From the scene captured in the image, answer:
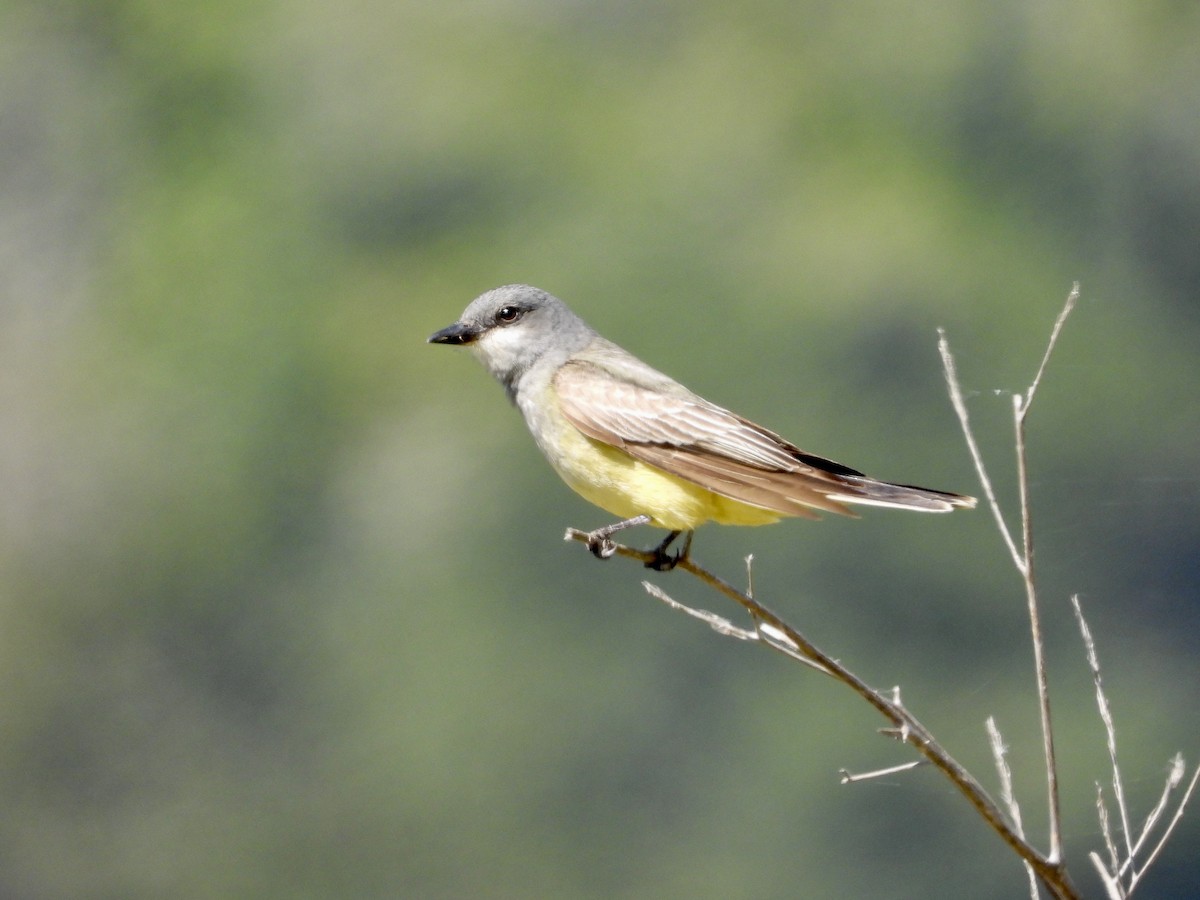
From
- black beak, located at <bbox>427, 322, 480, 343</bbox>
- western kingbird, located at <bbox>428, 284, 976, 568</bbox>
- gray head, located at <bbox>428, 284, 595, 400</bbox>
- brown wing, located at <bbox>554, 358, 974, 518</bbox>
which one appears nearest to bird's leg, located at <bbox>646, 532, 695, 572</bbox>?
western kingbird, located at <bbox>428, 284, 976, 568</bbox>

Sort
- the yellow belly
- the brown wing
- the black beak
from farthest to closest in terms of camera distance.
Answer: the black beak < the yellow belly < the brown wing

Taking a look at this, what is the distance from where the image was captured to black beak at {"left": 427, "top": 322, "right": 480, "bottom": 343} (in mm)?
3225

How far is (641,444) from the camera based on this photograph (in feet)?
9.30

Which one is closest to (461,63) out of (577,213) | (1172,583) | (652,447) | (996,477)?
(577,213)

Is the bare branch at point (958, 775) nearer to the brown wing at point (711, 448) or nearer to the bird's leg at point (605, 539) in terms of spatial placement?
the brown wing at point (711, 448)

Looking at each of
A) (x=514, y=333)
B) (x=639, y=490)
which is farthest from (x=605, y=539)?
(x=514, y=333)

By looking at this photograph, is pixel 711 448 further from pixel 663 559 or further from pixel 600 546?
pixel 600 546

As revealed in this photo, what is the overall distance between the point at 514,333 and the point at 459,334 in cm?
13

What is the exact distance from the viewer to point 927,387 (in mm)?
13016

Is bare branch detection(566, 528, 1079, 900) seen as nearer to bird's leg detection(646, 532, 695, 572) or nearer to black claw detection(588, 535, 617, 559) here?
black claw detection(588, 535, 617, 559)

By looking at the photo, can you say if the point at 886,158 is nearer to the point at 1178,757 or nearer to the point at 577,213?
the point at 577,213

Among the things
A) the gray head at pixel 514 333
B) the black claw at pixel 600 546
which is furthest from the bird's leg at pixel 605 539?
the gray head at pixel 514 333

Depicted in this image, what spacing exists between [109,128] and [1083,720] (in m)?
12.5

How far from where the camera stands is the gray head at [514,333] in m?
3.26
